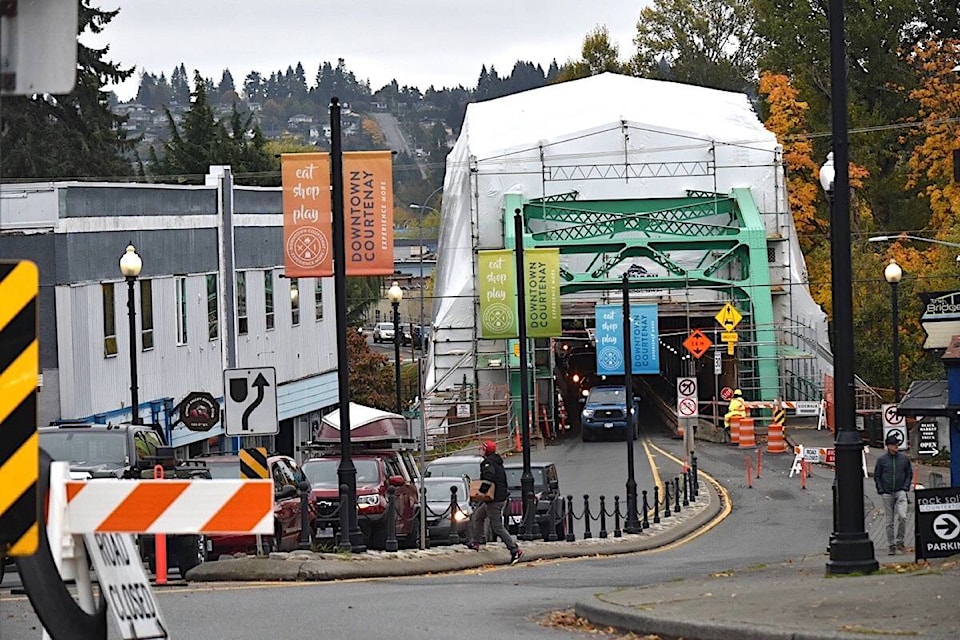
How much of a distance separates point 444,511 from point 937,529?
437 inches

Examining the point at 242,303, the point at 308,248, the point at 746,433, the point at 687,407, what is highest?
the point at 308,248

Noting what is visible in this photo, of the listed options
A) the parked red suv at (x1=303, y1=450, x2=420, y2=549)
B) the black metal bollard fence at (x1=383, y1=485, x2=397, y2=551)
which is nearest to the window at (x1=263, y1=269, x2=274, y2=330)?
the parked red suv at (x1=303, y1=450, x2=420, y2=549)

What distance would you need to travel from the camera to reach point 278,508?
21203 millimetres

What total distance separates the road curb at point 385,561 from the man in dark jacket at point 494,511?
9.4 inches

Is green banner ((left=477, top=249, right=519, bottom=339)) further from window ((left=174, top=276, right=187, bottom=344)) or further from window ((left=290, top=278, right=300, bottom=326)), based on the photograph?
window ((left=290, top=278, right=300, bottom=326))

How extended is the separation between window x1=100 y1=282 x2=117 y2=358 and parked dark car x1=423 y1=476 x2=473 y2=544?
13.1 meters

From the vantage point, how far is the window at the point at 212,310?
44844 millimetres

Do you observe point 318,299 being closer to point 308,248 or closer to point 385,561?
point 308,248

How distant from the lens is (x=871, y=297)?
60.5m

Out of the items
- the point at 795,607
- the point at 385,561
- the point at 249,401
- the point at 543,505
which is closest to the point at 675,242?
the point at 543,505

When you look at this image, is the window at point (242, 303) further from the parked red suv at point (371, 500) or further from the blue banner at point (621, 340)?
the parked red suv at point (371, 500)

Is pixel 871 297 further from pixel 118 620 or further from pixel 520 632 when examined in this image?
pixel 118 620

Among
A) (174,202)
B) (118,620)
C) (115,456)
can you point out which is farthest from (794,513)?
(118,620)

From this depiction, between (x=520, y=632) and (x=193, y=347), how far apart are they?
106 ft
